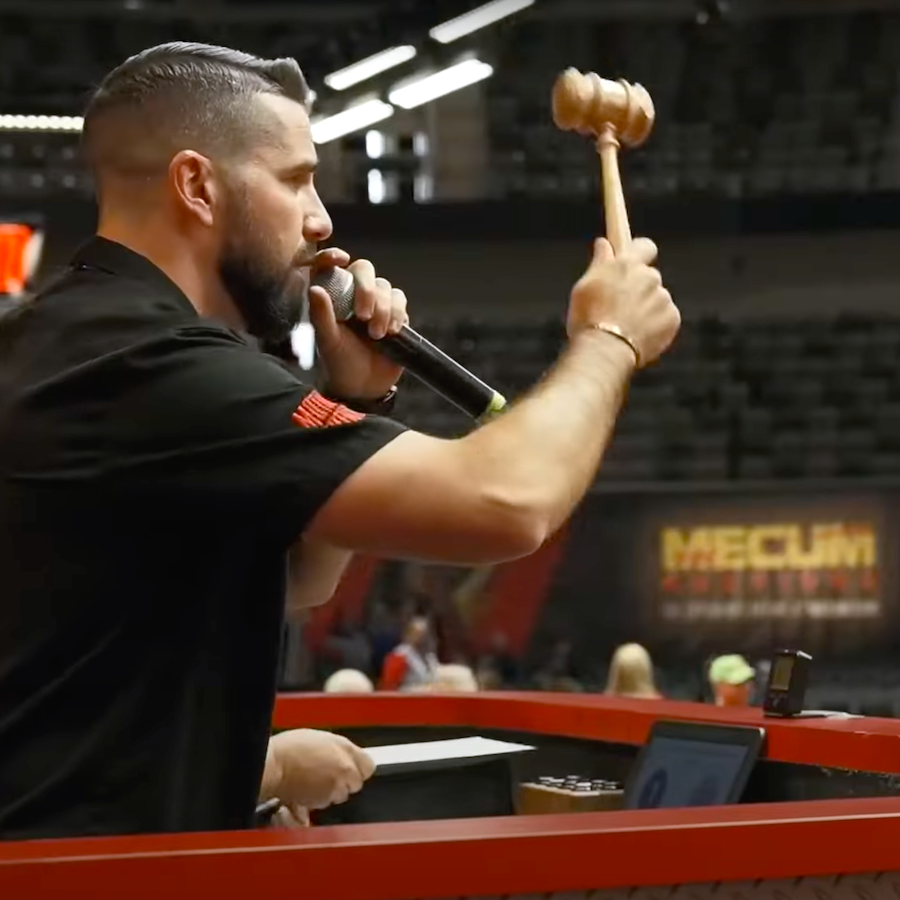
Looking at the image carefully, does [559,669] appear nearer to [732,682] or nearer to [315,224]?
[732,682]

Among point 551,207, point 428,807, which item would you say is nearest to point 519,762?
point 428,807

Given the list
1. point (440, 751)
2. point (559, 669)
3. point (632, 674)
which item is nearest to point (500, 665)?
point (559, 669)

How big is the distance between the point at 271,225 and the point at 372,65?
820 centimetres

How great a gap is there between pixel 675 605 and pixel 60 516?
7593 mm

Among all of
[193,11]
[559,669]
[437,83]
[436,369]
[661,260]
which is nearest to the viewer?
[436,369]

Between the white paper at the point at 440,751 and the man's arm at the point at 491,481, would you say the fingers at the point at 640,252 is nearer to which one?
the man's arm at the point at 491,481

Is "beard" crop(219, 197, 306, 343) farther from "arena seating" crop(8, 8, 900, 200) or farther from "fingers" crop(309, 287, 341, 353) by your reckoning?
"arena seating" crop(8, 8, 900, 200)

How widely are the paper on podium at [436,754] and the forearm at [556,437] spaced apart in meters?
0.92

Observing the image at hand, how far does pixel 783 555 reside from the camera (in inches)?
342

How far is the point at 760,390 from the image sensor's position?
9797 mm

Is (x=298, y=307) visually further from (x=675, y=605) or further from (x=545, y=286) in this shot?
(x=545, y=286)

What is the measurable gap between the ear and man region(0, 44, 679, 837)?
0.21 ft

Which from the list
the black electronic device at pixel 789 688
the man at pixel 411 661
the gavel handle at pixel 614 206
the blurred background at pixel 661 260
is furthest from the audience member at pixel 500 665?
the gavel handle at pixel 614 206

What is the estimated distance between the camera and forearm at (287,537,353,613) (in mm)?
1597
